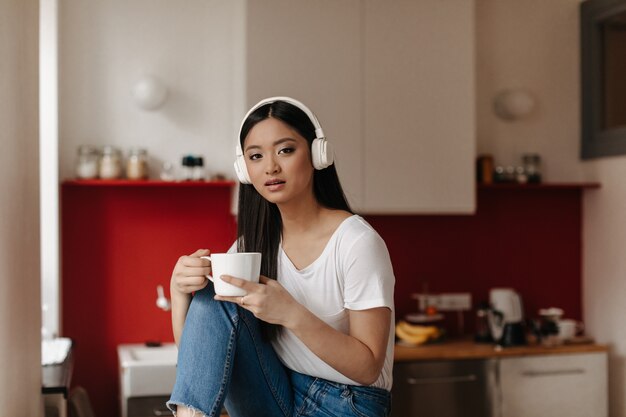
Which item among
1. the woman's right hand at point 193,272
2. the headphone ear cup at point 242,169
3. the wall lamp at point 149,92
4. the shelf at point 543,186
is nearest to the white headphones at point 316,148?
the headphone ear cup at point 242,169

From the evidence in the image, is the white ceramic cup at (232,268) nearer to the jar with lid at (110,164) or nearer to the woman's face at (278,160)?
the woman's face at (278,160)

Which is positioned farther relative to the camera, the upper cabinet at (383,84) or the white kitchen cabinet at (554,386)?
the white kitchen cabinet at (554,386)

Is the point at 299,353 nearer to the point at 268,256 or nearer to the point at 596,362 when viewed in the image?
the point at 268,256

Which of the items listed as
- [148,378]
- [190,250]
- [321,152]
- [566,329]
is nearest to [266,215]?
[321,152]

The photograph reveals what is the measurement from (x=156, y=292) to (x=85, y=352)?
1.30 feet

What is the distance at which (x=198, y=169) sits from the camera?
12.0 ft

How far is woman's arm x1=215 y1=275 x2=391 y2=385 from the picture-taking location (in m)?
1.82

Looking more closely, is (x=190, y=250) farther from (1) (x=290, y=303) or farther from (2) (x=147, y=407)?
(1) (x=290, y=303)

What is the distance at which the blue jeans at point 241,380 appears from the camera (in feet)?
6.23

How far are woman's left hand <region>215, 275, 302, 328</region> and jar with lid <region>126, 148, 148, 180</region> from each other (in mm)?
1858

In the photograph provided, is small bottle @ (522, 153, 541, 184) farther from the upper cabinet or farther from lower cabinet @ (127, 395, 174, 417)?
lower cabinet @ (127, 395, 174, 417)

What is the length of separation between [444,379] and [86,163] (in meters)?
1.75

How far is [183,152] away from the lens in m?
3.76

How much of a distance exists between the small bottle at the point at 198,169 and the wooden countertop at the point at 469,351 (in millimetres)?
1123
